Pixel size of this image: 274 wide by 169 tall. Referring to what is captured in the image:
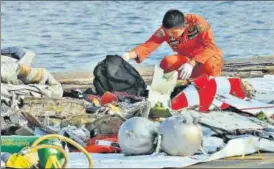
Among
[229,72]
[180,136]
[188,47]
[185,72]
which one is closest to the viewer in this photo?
[180,136]

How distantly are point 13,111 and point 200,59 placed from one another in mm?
1754

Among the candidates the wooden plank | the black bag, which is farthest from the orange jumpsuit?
the wooden plank

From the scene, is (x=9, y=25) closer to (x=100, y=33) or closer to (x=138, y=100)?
(x=100, y=33)

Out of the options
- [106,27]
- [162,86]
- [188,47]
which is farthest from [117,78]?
[106,27]

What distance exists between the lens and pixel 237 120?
6836 millimetres

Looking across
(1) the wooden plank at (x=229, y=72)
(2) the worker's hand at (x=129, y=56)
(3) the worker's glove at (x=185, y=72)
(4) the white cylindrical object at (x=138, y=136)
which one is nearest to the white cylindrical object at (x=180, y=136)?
(4) the white cylindrical object at (x=138, y=136)

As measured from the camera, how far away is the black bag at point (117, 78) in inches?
314

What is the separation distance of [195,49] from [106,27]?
11.6 metres

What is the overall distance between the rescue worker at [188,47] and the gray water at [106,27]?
3137 mm

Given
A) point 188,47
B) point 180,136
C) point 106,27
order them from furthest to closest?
point 106,27 < point 188,47 < point 180,136

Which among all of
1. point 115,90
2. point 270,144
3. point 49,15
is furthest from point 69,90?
point 49,15

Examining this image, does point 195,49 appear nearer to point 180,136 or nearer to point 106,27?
point 180,136

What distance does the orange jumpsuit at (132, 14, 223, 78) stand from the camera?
8148 mm

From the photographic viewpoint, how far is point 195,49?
8352 mm
